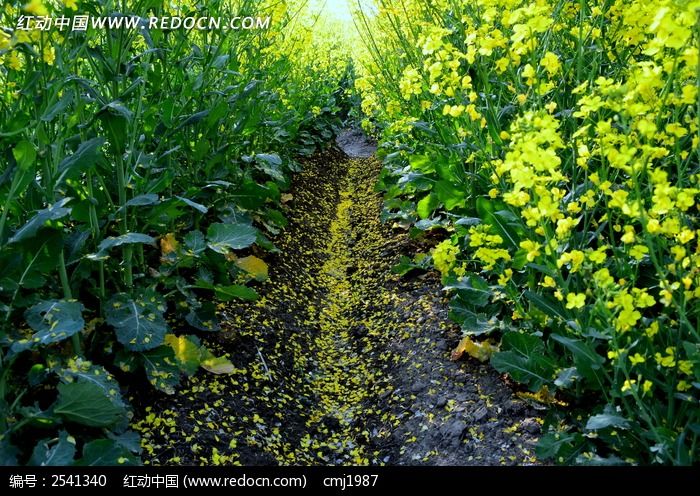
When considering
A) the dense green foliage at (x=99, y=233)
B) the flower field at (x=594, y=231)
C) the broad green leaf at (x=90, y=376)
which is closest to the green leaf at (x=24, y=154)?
the dense green foliage at (x=99, y=233)

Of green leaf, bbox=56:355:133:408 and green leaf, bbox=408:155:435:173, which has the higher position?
green leaf, bbox=408:155:435:173

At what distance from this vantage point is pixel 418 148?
4.79m

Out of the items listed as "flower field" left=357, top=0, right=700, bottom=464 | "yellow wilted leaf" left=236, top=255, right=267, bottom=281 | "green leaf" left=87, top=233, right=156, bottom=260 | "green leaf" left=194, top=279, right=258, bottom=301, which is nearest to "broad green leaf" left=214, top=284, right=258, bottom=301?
"green leaf" left=194, top=279, right=258, bottom=301

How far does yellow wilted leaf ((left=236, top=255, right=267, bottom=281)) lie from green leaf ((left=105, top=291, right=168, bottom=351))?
1.23 meters

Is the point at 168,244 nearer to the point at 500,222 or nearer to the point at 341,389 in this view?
the point at 341,389

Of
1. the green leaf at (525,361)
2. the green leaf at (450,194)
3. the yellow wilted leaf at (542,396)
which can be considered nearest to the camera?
the green leaf at (525,361)

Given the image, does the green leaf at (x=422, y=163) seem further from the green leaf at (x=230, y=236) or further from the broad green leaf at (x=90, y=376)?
the broad green leaf at (x=90, y=376)

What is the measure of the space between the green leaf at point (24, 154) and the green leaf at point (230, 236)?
115cm

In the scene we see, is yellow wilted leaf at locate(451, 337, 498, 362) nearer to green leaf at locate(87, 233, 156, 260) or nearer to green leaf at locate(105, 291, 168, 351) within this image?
green leaf at locate(105, 291, 168, 351)

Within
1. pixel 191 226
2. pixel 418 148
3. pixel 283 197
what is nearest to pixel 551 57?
pixel 191 226

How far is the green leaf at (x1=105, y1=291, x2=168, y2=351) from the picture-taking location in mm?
2430

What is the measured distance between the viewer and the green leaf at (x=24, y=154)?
77.4 inches

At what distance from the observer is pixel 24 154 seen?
1974 mm

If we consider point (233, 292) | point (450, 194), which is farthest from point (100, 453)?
point (450, 194)
